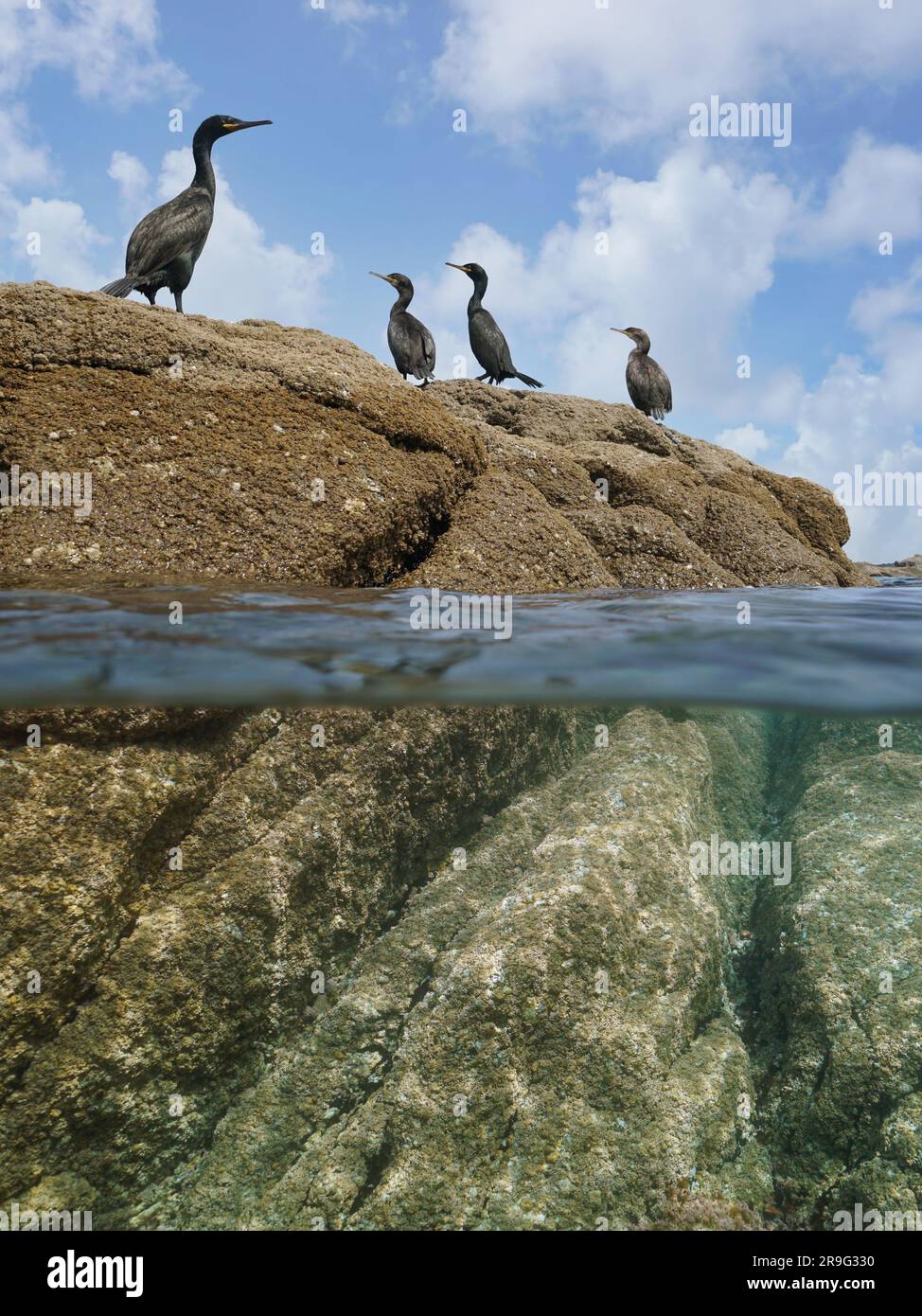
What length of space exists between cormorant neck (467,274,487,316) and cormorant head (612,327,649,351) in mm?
2636

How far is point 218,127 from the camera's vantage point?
10.4m

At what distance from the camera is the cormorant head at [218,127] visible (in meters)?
10.3

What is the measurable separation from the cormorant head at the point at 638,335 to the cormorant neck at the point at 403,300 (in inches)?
154

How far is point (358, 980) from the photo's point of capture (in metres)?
4.11

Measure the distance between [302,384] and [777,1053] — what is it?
558cm

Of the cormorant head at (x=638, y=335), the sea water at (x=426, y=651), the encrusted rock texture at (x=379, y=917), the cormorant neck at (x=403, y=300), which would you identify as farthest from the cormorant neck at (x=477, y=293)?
the sea water at (x=426, y=651)

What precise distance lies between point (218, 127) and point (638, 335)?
7605 mm

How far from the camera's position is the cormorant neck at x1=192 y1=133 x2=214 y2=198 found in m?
10.0

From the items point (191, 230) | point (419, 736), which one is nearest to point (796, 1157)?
point (419, 736)

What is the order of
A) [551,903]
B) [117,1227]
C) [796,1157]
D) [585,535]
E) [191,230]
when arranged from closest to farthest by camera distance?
1. [117,1227]
2. [796,1157]
3. [551,903]
4. [585,535]
5. [191,230]

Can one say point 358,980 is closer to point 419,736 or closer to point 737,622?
point 419,736

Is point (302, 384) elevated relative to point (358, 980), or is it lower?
elevated

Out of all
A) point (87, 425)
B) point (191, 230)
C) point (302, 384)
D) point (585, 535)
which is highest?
point (191, 230)

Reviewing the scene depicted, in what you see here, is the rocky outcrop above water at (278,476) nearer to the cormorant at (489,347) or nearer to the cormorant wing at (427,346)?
the cormorant wing at (427,346)
